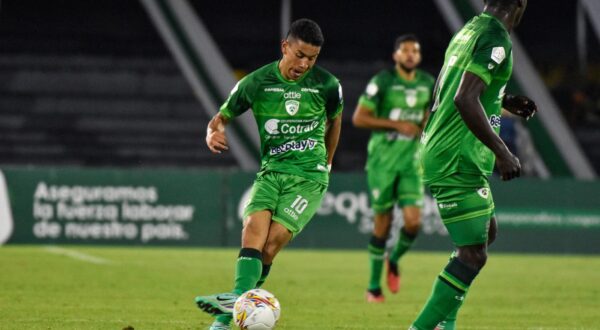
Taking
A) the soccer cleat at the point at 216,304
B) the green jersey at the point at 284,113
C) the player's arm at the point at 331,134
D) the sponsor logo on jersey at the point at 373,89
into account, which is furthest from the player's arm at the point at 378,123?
the soccer cleat at the point at 216,304

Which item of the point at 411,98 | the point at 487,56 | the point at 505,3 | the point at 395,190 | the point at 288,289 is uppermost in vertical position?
the point at 505,3

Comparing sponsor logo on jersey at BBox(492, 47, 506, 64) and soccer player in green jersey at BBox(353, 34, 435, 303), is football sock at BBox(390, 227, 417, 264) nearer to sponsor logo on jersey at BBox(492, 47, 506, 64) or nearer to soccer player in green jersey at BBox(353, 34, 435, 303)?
soccer player in green jersey at BBox(353, 34, 435, 303)

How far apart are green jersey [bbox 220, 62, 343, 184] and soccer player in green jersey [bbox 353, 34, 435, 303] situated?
3601 mm

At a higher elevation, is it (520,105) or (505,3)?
(505,3)

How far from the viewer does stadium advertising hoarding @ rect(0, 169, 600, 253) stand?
16.8 metres

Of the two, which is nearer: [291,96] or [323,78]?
[291,96]

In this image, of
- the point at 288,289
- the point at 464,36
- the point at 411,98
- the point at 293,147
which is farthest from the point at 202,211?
the point at 464,36

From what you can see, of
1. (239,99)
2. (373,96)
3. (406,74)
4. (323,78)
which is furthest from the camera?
(406,74)

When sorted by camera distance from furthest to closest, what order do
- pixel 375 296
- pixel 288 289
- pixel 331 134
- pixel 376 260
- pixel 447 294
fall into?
1. pixel 288 289
2. pixel 376 260
3. pixel 375 296
4. pixel 331 134
5. pixel 447 294

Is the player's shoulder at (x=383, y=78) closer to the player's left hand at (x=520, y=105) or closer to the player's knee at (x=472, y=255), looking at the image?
the player's left hand at (x=520, y=105)

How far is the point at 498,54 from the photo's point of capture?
5.89 m

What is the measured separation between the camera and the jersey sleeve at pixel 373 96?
10.8m

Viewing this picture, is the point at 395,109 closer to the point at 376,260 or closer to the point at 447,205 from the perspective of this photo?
the point at 376,260

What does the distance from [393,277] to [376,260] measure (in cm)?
48
